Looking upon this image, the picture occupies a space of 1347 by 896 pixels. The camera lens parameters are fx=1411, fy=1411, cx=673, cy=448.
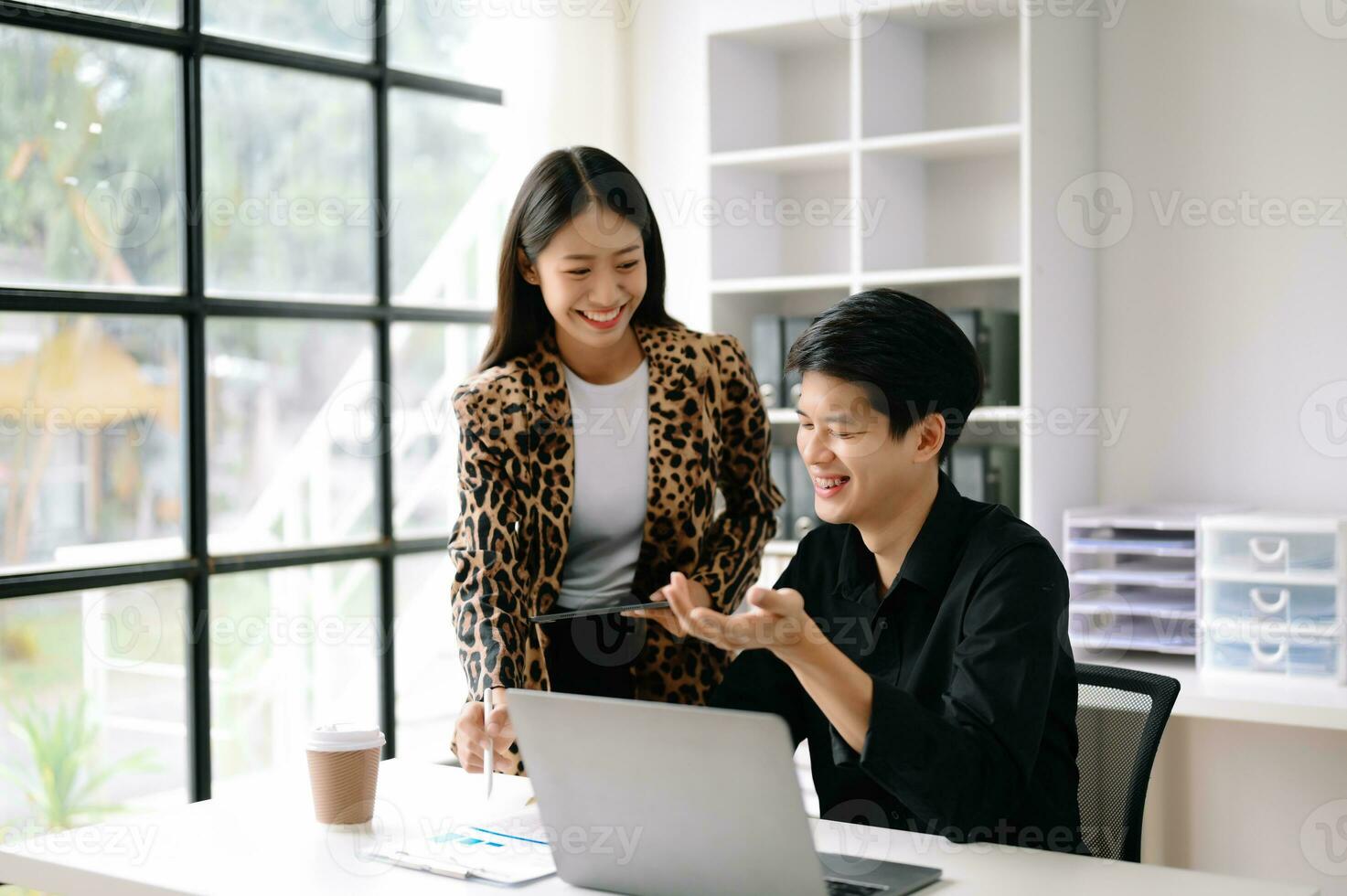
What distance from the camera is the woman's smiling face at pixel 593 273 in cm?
206

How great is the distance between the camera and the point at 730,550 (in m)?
2.24

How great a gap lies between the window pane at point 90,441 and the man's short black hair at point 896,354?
1849mm

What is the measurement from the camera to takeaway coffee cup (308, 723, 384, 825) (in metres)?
1.60

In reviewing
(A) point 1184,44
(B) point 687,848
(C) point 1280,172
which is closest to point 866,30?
(A) point 1184,44

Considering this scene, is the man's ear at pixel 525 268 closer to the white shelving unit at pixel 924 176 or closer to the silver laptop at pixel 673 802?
the silver laptop at pixel 673 802

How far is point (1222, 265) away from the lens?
10.4 feet

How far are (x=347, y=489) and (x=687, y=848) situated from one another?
237 centimetres

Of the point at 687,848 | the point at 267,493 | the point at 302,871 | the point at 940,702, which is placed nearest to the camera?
the point at 687,848

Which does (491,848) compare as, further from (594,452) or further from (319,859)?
(594,452)

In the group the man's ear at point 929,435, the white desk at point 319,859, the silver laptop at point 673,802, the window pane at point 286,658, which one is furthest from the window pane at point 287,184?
the silver laptop at point 673,802

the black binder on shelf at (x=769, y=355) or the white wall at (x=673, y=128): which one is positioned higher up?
the white wall at (x=673, y=128)

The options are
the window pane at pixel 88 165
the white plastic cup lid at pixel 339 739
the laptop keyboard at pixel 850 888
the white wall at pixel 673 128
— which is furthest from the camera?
the white wall at pixel 673 128

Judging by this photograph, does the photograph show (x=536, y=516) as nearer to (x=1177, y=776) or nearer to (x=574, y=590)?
(x=574, y=590)

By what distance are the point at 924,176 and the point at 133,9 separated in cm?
187
